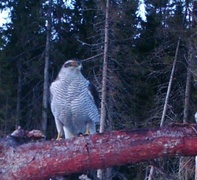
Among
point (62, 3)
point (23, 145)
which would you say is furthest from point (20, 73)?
point (23, 145)

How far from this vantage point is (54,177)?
4.84 m

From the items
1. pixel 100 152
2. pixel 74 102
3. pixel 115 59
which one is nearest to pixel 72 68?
pixel 74 102

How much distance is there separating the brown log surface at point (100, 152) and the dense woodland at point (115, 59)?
13320mm

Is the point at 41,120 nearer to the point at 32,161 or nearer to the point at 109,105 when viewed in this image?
the point at 109,105

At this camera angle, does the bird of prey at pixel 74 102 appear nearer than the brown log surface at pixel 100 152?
No

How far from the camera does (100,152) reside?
4.75 meters

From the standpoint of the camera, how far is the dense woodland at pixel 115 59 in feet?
66.3

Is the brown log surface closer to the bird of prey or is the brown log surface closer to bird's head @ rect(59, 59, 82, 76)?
the bird of prey

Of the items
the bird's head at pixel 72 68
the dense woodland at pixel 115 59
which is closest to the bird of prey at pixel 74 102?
the bird's head at pixel 72 68

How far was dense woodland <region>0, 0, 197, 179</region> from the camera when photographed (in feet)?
66.3

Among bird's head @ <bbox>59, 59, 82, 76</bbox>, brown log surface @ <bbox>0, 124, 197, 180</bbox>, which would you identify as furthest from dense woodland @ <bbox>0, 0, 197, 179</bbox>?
brown log surface @ <bbox>0, 124, 197, 180</bbox>

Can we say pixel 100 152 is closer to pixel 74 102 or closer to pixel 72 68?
pixel 74 102

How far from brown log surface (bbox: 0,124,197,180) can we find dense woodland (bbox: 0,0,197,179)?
1332cm

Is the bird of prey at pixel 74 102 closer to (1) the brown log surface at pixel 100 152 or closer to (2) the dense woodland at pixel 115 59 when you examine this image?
(1) the brown log surface at pixel 100 152
